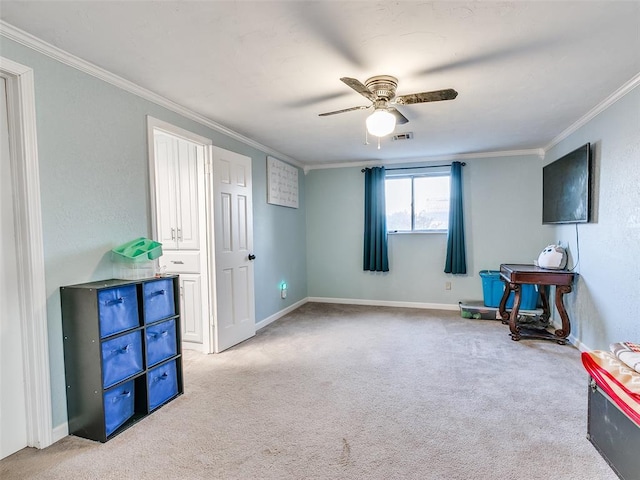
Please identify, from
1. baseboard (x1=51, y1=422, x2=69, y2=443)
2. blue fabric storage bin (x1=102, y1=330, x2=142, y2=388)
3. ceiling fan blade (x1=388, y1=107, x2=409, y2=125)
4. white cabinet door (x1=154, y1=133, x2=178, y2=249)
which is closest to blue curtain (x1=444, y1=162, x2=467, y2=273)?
ceiling fan blade (x1=388, y1=107, x2=409, y2=125)

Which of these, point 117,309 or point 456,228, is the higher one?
point 456,228

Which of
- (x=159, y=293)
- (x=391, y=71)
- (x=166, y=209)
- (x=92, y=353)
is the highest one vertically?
(x=391, y=71)

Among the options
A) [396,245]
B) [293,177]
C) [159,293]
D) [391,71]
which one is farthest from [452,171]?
[159,293]

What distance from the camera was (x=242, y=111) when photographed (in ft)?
9.90

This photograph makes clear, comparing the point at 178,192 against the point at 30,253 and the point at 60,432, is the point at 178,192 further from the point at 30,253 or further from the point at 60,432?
the point at 60,432

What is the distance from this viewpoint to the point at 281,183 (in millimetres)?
4781

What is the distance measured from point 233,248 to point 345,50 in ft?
7.60

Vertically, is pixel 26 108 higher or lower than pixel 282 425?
higher

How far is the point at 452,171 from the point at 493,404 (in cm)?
338

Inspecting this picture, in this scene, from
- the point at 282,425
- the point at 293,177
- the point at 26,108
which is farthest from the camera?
the point at 293,177

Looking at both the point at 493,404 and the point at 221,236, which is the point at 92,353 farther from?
the point at 493,404

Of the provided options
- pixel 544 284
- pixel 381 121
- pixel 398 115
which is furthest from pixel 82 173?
pixel 544 284

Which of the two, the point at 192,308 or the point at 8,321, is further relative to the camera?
the point at 192,308

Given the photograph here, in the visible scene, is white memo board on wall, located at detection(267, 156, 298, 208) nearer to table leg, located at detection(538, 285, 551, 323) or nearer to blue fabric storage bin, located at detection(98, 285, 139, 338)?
blue fabric storage bin, located at detection(98, 285, 139, 338)
